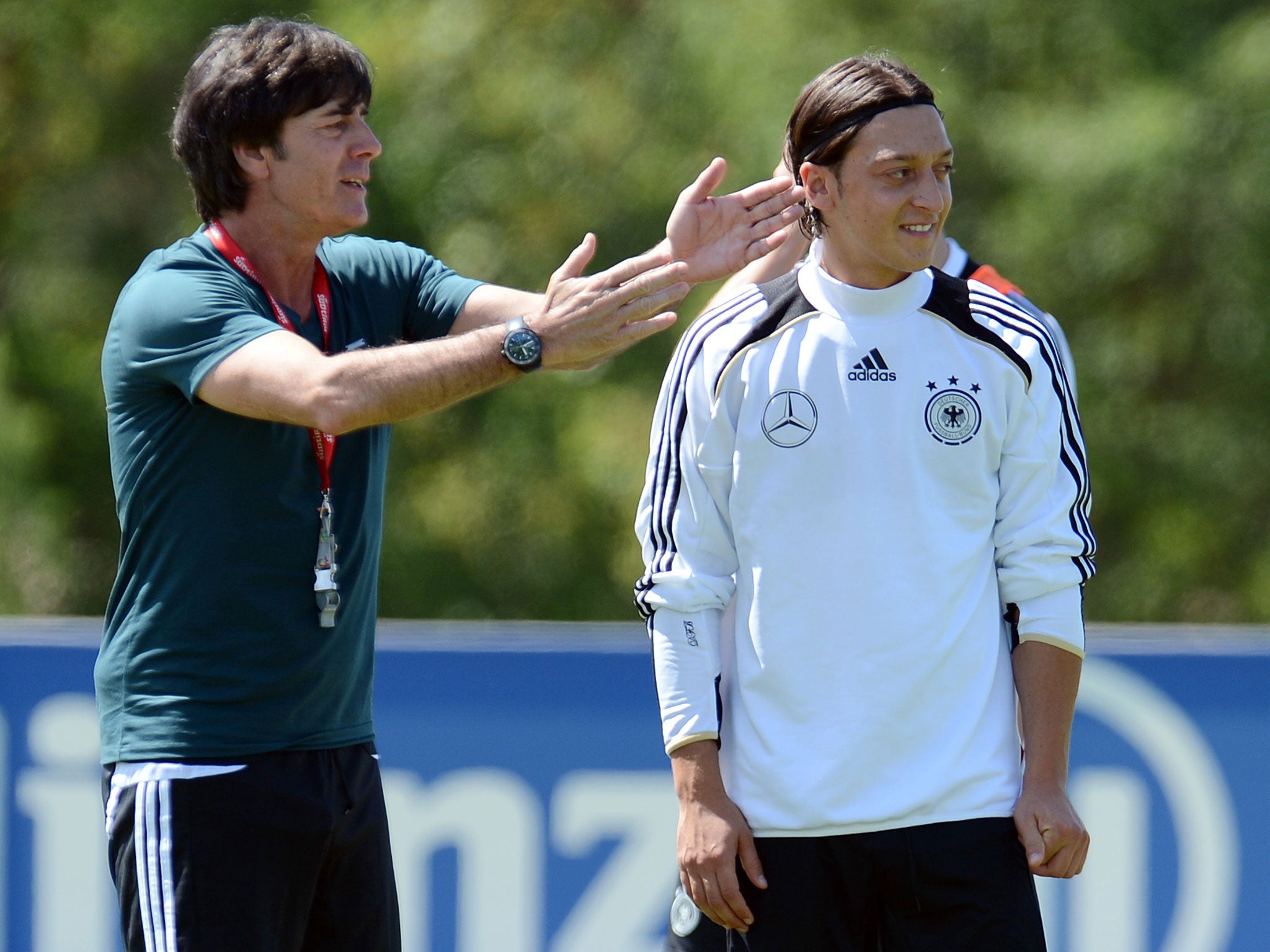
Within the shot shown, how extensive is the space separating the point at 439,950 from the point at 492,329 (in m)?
2.39

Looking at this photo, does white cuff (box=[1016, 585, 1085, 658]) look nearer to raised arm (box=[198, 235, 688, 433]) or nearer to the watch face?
raised arm (box=[198, 235, 688, 433])

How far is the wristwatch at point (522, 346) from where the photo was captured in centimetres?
271

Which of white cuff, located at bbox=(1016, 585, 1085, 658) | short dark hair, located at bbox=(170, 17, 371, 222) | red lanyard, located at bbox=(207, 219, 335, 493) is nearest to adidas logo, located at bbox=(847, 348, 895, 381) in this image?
white cuff, located at bbox=(1016, 585, 1085, 658)

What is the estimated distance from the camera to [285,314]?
2998mm

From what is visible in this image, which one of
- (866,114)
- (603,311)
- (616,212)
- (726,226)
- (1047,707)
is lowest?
(1047,707)

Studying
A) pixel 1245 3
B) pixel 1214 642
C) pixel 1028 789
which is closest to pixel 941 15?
pixel 1245 3

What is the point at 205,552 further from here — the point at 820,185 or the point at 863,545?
the point at 820,185

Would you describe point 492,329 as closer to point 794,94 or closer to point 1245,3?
point 794,94

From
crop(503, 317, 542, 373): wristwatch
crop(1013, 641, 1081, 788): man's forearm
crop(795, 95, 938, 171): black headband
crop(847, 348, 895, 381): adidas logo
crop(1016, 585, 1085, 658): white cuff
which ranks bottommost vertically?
crop(1013, 641, 1081, 788): man's forearm

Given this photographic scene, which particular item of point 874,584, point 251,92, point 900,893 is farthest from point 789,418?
point 251,92

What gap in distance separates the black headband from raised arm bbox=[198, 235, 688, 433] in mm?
365

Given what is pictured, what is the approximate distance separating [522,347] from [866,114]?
0.71 meters

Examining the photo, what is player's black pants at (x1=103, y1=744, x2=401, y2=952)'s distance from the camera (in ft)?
9.21

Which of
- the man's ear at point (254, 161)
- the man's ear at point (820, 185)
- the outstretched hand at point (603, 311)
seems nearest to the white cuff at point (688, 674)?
the outstretched hand at point (603, 311)
